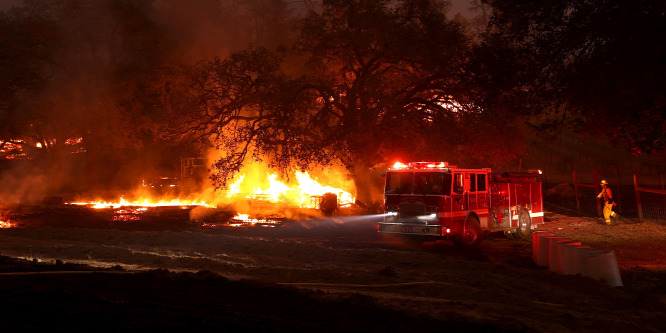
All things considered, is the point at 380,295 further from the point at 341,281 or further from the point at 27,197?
the point at 27,197

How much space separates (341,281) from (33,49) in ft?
126

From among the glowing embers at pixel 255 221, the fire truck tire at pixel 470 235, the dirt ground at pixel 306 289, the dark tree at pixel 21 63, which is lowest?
the dirt ground at pixel 306 289

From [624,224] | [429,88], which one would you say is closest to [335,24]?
[429,88]

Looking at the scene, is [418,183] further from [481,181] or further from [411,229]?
[481,181]

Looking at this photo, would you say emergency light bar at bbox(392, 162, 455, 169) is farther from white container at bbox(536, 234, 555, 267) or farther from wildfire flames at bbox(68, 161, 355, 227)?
wildfire flames at bbox(68, 161, 355, 227)

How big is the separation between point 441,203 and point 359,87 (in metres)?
9.39

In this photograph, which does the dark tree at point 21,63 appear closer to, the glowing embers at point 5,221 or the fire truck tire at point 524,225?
the glowing embers at point 5,221

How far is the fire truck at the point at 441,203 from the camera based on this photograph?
49.5 feet

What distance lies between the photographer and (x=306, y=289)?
8477 millimetres

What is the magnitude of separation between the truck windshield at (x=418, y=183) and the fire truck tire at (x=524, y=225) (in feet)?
16.3

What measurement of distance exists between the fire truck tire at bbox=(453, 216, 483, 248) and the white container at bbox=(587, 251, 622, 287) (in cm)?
525

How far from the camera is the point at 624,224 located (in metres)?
20.6

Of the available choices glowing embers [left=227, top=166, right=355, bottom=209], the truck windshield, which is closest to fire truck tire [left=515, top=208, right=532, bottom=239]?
the truck windshield

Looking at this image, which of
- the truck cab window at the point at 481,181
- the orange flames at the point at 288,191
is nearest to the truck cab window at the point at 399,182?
the truck cab window at the point at 481,181
